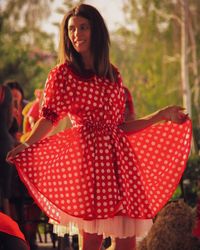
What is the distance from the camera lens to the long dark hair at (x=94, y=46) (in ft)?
21.6

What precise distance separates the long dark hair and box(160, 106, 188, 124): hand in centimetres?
38

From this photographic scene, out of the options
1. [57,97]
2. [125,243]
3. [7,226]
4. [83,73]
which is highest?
[83,73]

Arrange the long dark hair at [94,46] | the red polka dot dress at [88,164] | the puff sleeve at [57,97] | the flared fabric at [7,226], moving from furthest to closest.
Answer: the long dark hair at [94,46] < the puff sleeve at [57,97] < the red polka dot dress at [88,164] < the flared fabric at [7,226]

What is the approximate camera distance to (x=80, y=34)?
655 cm

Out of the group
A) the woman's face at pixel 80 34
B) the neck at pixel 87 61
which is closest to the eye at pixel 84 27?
the woman's face at pixel 80 34

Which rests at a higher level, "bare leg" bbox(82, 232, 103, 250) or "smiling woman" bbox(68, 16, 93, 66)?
"smiling woman" bbox(68, 16, 93, 66)

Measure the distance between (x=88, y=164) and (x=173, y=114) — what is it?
0.65 meters

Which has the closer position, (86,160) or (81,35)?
(86,160)

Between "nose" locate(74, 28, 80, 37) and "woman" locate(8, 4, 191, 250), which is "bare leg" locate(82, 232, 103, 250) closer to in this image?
"woman" locate(8, 4, 191, 250)

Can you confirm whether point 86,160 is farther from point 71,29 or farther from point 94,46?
point 71,29

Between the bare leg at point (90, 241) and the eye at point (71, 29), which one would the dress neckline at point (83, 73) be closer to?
the eye at point (71, 29)

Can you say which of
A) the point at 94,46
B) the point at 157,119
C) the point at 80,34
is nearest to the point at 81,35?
the point at 80,34

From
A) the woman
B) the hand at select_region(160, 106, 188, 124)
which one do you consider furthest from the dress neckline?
the hand at select_region(160, 106, 188, 124)

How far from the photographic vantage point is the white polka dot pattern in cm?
639
